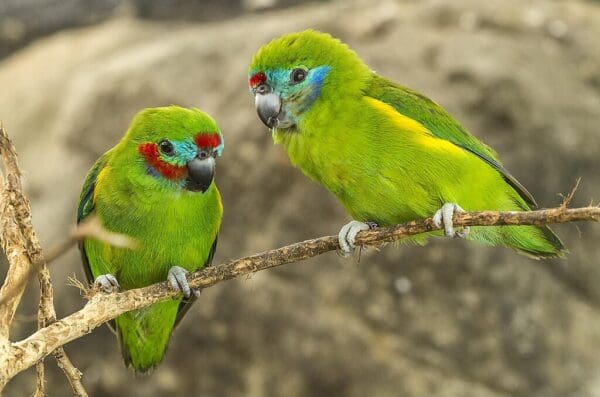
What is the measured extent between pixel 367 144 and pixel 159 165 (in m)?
1.03

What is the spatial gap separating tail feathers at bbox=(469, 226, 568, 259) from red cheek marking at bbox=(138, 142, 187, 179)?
151cm

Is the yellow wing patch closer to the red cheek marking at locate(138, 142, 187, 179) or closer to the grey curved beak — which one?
the grey curved beak

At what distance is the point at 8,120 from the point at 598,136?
6294 mm

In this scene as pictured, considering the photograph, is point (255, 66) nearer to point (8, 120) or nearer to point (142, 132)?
point (142, 132)

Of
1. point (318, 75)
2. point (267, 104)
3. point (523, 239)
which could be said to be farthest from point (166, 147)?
point (523, 239)

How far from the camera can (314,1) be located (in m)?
8.71

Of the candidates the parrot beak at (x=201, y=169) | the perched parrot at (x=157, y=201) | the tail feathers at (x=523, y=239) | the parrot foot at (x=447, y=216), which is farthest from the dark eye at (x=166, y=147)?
the tail feathers at (x=523, y=239)

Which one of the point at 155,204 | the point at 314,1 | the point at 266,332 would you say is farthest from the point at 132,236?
the point at 314,1

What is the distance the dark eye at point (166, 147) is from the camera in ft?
11.7

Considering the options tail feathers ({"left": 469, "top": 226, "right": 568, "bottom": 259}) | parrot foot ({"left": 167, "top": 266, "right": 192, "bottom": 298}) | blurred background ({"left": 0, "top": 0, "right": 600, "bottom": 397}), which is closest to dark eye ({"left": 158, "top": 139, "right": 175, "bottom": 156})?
parrot foot ({"left": 167, "top": 266, "right": 192, "bottom": 298})

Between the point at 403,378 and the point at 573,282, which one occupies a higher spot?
the point at 573,282

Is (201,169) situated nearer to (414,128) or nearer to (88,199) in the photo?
(88,199)

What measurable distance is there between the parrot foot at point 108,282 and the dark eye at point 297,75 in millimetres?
1351

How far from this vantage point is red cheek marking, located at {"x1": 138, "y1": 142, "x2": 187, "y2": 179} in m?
3.57
